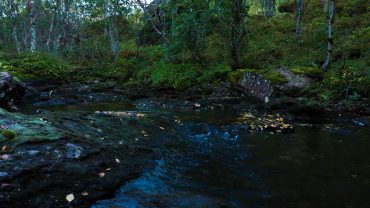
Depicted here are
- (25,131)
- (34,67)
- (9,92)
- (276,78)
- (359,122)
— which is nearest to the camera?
(25,131)

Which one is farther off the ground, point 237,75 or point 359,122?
point 237,75

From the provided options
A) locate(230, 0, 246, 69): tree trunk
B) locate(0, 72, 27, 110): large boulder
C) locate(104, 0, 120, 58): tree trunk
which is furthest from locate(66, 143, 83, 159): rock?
locate(104, 0, 120, 58): tree trunk

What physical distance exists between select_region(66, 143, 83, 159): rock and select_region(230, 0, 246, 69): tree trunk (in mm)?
11948

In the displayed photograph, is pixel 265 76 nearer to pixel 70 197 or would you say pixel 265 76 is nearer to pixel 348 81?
pixel 348 81

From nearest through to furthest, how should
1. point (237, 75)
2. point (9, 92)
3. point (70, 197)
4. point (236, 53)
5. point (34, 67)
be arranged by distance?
point (70, 197) → point (9, 92) → point (237, 75) → point (236, 53) → point (34, 67)

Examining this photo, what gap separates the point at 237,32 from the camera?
634 inches

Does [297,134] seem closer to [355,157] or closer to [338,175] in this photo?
[355,157]

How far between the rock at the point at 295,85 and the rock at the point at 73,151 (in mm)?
9162

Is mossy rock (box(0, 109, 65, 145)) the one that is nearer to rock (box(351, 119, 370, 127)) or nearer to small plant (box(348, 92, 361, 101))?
rock (box(351, 119, 370, 127))

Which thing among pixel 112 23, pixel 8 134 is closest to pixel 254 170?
pixel 8 134

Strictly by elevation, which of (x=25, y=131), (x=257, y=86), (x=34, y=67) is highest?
(x=34, y=67)

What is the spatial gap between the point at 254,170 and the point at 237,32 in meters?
11.3

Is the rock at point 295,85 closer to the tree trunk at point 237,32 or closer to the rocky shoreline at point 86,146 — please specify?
the rocky shoreline at point 86,146

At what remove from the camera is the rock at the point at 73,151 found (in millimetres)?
4864
